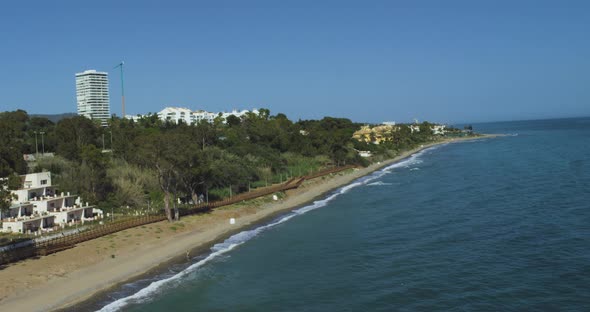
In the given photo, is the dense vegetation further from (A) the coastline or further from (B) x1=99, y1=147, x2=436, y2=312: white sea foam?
(B) x1=99, y1=147, x2=436, y2=312: white sea foam

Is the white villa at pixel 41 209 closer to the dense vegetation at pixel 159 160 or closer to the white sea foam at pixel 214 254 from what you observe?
the dense vegetation at pixel 159 160

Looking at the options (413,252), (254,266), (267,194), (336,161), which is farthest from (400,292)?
(336,161)

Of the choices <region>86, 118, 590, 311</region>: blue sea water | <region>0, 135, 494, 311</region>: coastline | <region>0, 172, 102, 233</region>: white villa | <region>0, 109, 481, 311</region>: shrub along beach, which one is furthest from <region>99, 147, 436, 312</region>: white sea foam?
<region>0, 172, 102, 233</region>: white villa

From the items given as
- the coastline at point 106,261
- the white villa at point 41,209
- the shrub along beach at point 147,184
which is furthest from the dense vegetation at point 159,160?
the coastline at point 106,261

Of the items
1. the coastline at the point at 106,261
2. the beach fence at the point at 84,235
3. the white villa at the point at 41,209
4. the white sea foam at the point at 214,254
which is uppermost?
the white villa at the point at 41,209

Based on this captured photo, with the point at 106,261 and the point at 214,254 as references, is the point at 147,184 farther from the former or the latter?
the point at 106,261
